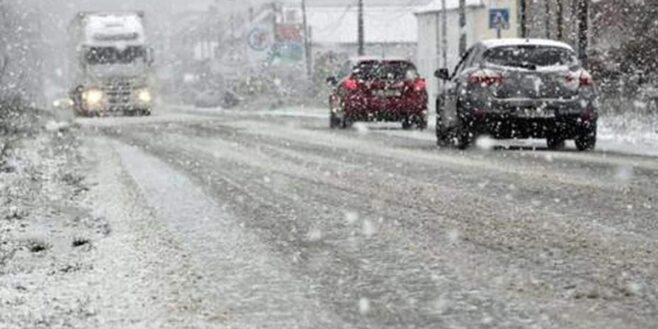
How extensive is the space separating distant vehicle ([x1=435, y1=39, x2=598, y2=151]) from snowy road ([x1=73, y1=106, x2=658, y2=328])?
186cm

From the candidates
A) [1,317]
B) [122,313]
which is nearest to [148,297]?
[122,313]

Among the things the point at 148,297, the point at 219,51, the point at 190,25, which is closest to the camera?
the point at 148,297

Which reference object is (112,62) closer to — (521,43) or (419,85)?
(419,85)

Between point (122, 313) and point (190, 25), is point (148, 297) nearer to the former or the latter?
point (122, 313)

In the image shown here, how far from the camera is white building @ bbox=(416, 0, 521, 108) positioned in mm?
60666

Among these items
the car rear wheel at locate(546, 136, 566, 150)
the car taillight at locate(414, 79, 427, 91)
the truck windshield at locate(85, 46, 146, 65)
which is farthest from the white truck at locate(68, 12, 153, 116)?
the car rear wheel at locate(546, 136, 566, 150)

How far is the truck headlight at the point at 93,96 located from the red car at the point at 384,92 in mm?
15628

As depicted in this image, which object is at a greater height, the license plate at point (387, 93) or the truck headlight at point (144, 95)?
the license plate at point (387, 93)

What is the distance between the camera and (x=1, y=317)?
16.6 feet

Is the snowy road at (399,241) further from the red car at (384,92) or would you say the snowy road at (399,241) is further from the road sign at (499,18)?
the road sign at (499,18)

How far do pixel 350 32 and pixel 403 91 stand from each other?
74.5 m

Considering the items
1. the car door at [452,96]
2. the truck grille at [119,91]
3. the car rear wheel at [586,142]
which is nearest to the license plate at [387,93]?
the car door at [452,96]

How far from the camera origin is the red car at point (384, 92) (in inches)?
984

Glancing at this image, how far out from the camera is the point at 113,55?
38.6 m
